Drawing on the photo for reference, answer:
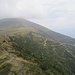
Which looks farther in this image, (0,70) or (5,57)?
(5,57)

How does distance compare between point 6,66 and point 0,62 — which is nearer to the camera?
point 6,66

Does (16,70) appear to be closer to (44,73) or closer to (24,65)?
(24,65)

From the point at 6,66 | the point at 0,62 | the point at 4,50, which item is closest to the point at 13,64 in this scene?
the point at 6,66

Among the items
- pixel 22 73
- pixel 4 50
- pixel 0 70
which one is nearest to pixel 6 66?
pixel 0 70

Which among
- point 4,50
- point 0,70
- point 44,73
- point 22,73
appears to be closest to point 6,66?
point 0,70

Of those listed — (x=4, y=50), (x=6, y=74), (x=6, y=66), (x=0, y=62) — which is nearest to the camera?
(x=6, y=74)

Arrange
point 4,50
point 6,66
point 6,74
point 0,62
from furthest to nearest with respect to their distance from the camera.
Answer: point 4,50
point 0,62
point 6,66
point 6,74

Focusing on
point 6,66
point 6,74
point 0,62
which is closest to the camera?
point 6,74

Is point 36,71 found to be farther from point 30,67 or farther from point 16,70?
point 16,70
